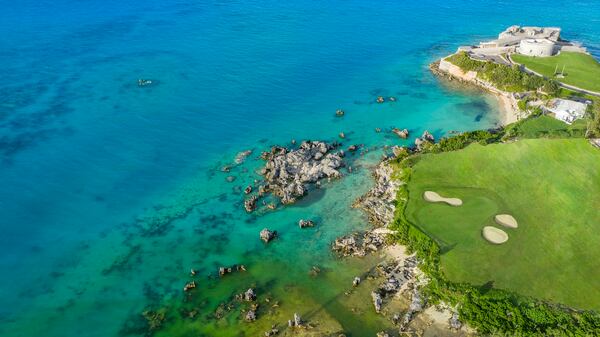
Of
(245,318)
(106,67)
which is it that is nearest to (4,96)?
(106,67)

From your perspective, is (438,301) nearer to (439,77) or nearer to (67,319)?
(67,319)

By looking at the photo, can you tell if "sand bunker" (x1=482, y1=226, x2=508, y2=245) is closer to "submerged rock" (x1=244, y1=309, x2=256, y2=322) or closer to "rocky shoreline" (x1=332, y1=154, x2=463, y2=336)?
"rocky shoreline" (x1=332, y1=154, x2=463, y2=336)

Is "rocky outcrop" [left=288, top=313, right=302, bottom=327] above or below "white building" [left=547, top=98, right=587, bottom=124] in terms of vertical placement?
below

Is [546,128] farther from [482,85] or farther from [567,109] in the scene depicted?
[482,85]

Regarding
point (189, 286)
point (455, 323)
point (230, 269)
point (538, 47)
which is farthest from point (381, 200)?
point (538, 47)

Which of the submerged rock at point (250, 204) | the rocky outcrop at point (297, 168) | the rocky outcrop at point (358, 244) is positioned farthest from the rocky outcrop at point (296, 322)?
the rocky outcrop at point (297, 168)

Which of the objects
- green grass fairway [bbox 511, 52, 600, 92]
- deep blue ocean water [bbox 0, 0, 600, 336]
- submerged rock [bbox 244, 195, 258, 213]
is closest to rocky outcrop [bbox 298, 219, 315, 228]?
deep blue ocean water [bbox 0, 0, 600, 336]

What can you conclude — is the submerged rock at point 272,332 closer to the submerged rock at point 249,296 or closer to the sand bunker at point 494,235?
the submerged rock at point 249,296
